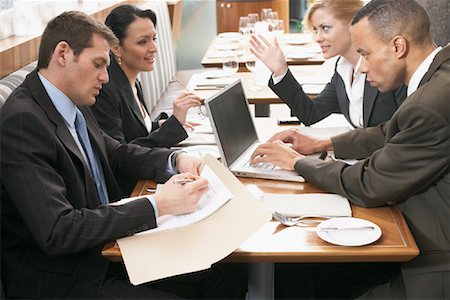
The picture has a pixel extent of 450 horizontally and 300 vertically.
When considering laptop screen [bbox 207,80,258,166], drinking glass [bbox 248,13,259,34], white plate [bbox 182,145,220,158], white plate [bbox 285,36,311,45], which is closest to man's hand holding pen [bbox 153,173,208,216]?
laptop screen [bbox 207,80,258,166]

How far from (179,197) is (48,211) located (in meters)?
0.33

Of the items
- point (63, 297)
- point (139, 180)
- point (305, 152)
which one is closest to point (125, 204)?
point (63, 297)

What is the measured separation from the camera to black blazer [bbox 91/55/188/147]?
8.21 ft

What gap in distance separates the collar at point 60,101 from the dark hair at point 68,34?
0.06 m

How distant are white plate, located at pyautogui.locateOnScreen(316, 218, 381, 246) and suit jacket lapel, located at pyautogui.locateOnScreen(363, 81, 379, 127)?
0.89 meters

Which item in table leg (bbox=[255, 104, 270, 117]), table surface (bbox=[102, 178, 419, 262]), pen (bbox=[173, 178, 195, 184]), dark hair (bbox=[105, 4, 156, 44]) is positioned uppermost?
dark hair (bbox=[105, 4, 156, 44])

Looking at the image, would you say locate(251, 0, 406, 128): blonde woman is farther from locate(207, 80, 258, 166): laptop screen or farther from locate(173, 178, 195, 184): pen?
locate(173, 178, 195, 184): pen

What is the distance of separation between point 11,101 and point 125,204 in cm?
39

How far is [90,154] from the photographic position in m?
1.96

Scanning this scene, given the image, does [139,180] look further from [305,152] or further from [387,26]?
[387,26]

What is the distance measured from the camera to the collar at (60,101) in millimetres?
1801

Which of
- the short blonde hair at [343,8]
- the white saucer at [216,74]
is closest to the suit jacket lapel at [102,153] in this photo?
the short blonde hair at [343,8]

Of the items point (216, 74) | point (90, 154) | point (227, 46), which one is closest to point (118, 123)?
point (90, 154)

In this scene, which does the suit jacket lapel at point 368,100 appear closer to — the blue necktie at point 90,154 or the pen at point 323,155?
the pen at point 323,155
